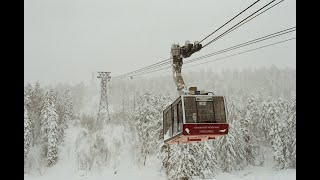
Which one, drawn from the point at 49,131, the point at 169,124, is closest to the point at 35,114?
the point at 49,131

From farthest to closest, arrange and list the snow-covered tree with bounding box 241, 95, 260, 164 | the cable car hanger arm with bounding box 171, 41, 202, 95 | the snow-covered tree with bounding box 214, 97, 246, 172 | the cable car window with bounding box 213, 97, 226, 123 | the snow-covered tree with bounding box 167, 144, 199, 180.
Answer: the snow-covered tree with bounding box 241, 95, 260, 164, the snow-covered tree with bounding box 214, 97, 246, 172, the snow-covered tree with bounding box 167, 144, 199, 180, the cable car hanger arm with bounding box 171, 41, 202, 95, the cable car window with bounding box 213, 97, 226, 123

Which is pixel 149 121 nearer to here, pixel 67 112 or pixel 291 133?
pixel 291 133

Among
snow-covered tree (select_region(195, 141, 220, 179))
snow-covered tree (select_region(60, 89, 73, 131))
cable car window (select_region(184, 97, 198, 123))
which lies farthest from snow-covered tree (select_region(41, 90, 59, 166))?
cable car window (select_region(184, 97, 198, 123))

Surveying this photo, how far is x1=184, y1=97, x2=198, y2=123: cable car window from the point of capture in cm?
1474

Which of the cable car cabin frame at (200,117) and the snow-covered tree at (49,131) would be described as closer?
the cable car cabin frame at (200,117)

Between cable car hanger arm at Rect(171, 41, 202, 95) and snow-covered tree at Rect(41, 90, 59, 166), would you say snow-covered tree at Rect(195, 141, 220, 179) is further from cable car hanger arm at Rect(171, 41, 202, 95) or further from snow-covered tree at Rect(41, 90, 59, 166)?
cable car hanger arm at Rect(171, 41, 202, 95)

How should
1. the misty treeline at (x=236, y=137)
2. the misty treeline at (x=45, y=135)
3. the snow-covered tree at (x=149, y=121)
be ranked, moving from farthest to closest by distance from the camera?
the misty treeline at (x=45, y=135)
the snow-covered tree at (x=149, y=121)
the misty treeline at (x=236, y=137)

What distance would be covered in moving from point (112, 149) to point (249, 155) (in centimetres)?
2642

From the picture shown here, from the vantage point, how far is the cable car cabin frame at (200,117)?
48.0ft

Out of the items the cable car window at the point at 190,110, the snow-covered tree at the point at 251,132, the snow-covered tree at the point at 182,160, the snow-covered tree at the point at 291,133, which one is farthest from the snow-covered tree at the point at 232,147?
the cable car window at the point at 190,110

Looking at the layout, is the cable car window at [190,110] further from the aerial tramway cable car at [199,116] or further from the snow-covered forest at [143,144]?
the snow-covered forest at [143,144]
